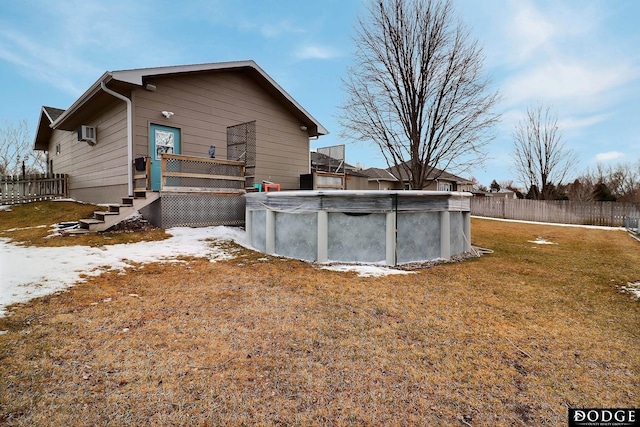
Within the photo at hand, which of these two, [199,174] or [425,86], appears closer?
[425,86]

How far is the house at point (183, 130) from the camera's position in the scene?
26.7 ft

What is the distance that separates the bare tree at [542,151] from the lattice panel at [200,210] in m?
17.9

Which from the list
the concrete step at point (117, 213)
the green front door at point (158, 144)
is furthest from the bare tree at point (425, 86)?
the concrete step at point (117, 213)

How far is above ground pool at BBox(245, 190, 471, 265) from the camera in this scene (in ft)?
16.2

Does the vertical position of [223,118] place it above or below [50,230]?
above

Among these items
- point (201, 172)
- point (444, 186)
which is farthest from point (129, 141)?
point (444, 186)

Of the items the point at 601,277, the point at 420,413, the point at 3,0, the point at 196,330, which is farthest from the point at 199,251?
the point at 3,0

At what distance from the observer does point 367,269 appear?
470cm

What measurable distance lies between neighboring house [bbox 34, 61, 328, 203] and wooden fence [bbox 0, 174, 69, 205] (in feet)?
3.75

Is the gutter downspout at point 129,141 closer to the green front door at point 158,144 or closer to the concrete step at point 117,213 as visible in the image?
the green front door at point 158,144

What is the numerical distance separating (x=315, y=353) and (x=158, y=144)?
8.55 metres

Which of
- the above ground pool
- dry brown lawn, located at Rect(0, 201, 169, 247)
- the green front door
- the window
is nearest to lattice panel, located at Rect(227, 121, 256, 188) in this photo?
the green front door

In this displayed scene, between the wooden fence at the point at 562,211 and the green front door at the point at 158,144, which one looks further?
the wooden fence at the point at 562,211

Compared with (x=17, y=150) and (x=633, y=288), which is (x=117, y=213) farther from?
(x=17, y=150)
